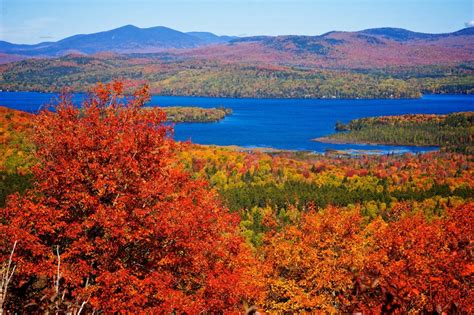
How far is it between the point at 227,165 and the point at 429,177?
1388 inches

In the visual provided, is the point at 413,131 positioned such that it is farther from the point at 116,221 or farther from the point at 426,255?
the point at 116,221

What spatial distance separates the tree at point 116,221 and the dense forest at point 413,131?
436ft

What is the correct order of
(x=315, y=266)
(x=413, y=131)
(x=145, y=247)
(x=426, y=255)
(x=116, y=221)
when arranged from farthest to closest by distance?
(x=413, y=131) → (x=426, y=255) → (x=315, y=266) → (x=145, y=247) → (x=116, y=221)

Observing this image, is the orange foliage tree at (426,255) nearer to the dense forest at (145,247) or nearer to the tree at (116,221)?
the dense forest at (145,247)

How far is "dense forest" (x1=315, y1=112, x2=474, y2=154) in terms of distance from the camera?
151875mm

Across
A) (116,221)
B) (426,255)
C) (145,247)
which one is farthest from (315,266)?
(116,221)

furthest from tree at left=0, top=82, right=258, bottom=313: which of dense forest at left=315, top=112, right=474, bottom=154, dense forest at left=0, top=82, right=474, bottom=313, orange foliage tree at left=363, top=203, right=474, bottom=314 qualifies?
dense forest at left=315, top=112, right=474, bottom=154

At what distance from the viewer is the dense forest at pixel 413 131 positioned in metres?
152

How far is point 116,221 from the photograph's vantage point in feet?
45.6

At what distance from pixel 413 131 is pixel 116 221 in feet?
534

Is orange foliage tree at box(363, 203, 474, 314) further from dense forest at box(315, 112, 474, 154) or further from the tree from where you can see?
dense forest at box(315, 112, 474, 154)

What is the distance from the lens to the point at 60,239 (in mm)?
15445

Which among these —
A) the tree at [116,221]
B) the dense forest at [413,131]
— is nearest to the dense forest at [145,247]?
the tree at [116,221]

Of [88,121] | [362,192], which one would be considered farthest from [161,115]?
[362,192]
